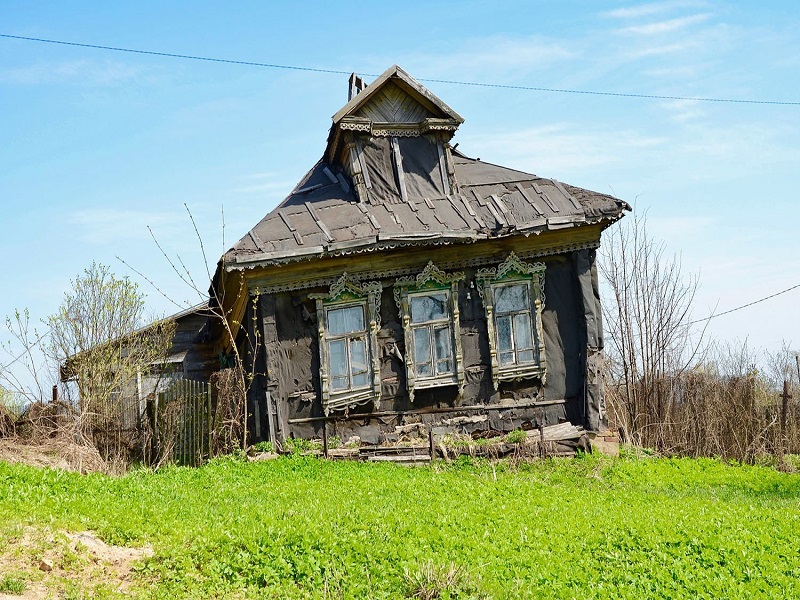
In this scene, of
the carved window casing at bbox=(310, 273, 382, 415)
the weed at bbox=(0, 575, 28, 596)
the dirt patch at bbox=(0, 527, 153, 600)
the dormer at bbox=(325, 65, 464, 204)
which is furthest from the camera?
the dormer at bbox=(325, 65, 464, 204)

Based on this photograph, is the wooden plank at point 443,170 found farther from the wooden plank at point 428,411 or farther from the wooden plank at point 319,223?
the wooden plank at point 428,411

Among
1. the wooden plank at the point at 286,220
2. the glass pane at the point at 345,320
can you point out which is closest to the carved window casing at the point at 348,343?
the glass pane at the point at 345,320

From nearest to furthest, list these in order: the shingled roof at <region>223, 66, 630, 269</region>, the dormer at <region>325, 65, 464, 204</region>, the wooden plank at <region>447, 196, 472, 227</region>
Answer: the shingled roof at <region>223, 66, 630, 269</region> < the wooden plank at <region>447, 196, 472, 227</region> < the dormer at <region>325, 65, 464, 204</region>

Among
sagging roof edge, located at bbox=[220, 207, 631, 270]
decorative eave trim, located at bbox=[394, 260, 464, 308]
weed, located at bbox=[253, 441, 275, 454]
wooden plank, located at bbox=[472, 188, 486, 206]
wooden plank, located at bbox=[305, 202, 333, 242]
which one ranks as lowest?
weed, located at bbox=[253, 441, 275, 454]

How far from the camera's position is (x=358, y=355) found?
1575 centimetres

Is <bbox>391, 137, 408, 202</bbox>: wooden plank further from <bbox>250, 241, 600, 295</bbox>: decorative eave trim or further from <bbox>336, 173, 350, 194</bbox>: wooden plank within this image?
<bbox>250, 241, 600, 295</bbox>: decorative eave trim

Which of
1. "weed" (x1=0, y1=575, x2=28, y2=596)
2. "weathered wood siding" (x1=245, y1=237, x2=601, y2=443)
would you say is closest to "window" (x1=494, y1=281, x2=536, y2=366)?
"weathered wood siding" (x1=245, y1=237, x2=601, y2=443)

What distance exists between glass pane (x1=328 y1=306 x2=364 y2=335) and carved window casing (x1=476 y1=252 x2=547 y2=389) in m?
2.43

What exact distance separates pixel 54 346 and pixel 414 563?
44.7ft

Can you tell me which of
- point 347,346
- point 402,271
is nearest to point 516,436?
point 347,346

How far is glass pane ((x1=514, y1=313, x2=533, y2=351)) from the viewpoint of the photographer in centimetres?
1639

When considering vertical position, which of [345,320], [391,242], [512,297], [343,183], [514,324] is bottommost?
[514,324]

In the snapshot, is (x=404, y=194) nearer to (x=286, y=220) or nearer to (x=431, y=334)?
(x=286, y=220)

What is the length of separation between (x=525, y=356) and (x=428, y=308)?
214 cm
